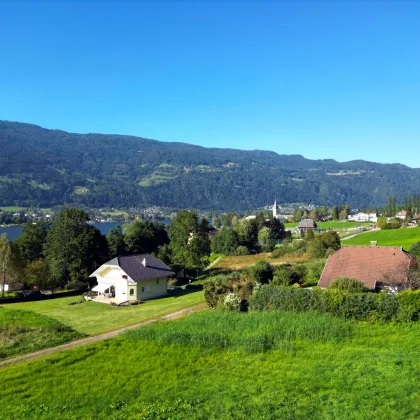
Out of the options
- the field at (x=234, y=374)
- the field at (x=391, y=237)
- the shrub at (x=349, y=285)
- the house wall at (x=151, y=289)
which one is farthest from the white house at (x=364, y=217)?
the field at (x=234, y=374)

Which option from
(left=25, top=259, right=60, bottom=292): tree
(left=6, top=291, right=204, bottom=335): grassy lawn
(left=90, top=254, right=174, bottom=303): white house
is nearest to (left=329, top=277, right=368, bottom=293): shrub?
(left=6, top=291, right=204, bottom=335): grassy lawn

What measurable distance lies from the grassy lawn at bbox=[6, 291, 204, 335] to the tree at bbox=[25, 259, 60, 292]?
5.60 meters

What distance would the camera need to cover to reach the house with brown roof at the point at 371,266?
100 feet

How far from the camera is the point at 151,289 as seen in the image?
1582 inches

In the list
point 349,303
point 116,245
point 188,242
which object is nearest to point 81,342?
point 349,303

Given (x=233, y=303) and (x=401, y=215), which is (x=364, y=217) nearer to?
(x=401, y=215)

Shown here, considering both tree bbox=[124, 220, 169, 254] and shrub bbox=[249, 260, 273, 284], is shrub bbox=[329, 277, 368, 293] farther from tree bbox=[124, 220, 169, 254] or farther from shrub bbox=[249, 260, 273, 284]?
tree bbox=[124, 220, 169, 254]

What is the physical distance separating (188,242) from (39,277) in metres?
17.6

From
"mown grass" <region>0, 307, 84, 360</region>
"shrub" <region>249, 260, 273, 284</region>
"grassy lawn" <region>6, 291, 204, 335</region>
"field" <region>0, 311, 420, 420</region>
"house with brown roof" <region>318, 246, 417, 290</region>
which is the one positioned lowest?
"grassy lawn" <region>6, 291, 204, 335</region>

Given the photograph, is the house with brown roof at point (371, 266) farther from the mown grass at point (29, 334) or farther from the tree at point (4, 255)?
the tree at point (4, 255)

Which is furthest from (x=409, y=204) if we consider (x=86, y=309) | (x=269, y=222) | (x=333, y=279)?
(x=86, y=309)

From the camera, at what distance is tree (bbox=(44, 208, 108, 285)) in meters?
46.5

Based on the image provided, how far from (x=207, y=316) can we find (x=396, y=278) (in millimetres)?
14335

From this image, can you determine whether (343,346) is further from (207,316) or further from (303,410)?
(207,316)
